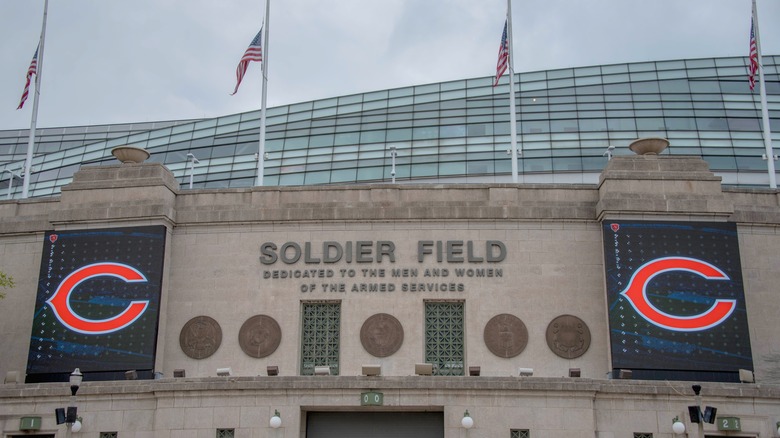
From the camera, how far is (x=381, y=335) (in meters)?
28.9

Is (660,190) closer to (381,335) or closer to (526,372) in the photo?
Answer: (526,372)

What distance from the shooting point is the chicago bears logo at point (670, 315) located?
28062mm

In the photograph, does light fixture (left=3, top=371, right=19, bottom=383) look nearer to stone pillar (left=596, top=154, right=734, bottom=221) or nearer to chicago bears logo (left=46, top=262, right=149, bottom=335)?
chicago bears logo (left=46, top=262, right=149, bottom=335)

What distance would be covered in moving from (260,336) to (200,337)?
1.98 metres

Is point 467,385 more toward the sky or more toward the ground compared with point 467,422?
more toward the sky

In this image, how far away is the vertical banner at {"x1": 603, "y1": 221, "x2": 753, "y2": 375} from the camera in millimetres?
27703

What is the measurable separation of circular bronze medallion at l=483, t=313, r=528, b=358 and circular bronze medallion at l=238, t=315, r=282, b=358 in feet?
21.7

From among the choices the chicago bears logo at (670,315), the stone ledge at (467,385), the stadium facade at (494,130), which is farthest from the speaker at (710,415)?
the stadium facade at (494,130)

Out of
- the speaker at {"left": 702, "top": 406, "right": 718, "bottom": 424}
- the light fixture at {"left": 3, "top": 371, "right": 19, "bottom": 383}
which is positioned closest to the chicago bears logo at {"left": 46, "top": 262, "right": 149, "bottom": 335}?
the light fixture at {"left": 3, "top": 371, "right": 19, "bottom": 383}

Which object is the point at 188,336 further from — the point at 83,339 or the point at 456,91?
the point at 456,91

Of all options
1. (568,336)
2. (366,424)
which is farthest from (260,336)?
(568,336)

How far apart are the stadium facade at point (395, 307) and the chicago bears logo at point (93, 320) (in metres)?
0.07

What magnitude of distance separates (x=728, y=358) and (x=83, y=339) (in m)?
20.0

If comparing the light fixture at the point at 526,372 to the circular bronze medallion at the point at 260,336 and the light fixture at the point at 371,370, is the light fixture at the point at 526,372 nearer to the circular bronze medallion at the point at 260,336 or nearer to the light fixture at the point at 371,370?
the light fixture at the point at 371,370
